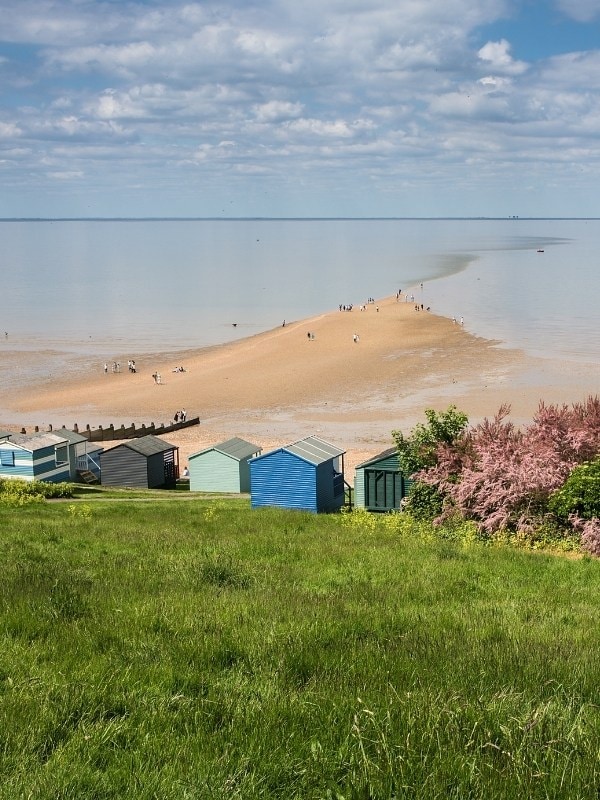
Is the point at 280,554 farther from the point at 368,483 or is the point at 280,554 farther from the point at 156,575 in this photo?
the point at 368,483

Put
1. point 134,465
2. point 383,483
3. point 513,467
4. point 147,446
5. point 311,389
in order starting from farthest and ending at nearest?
point 311,389
point 147,446
point 134,465
point 383,483
point 513,467

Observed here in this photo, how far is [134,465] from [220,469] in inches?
151

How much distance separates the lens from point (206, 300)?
11994 cm

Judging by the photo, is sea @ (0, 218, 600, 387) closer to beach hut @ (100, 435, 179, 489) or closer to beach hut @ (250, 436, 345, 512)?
beach hut @ (100, 435, 179, 489)

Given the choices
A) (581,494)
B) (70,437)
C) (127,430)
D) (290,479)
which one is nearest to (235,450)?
(290,479)

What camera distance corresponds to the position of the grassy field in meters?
5.23

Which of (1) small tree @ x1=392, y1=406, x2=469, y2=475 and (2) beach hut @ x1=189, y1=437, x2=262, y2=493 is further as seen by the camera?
(2) beach hut @ x1=189, y1=437, x2=262, y2=493

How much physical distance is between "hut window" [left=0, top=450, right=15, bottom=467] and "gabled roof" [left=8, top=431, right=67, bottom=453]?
442mm

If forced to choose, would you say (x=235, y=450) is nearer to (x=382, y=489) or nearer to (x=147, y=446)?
(x=147, y=446)

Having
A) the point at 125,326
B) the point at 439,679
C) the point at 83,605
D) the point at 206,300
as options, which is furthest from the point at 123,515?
the point at 206,300

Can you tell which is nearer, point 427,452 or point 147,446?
point 427,452

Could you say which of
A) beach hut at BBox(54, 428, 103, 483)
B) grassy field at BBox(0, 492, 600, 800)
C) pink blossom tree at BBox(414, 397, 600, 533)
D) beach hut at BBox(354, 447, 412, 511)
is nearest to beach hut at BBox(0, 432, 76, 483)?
beach hut at BBox(54, 428, 103, 483)

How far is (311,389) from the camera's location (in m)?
61.6

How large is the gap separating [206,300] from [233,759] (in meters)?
116
